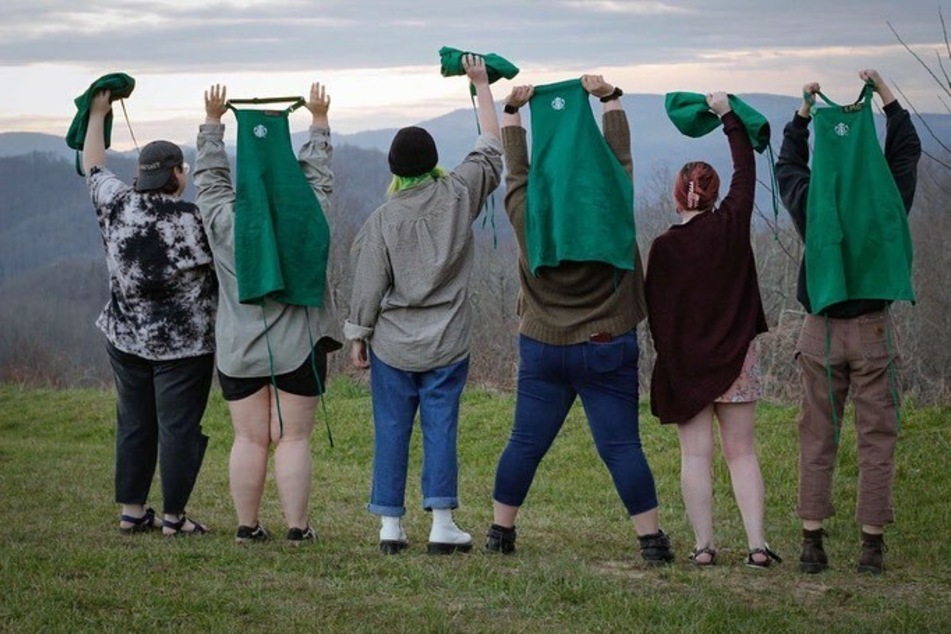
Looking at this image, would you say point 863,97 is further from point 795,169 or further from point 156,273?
point 156,273

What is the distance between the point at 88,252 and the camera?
3450 inches

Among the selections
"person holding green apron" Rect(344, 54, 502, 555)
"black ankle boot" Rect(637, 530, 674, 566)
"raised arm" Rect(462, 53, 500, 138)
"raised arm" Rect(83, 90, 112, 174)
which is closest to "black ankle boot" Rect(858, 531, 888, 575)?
"black ankle boot" Rect(637, 530, 674, 566)

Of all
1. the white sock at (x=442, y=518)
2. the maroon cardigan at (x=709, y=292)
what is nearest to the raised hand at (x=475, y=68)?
the maroon cardigan at (x=709, y=292)

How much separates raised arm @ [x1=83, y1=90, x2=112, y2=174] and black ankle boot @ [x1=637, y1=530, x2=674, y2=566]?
147 inches

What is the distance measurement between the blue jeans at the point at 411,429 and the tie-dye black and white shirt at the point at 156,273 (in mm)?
1172

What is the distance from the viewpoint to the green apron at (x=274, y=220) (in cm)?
742

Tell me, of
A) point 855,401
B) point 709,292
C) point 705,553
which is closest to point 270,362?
point 709,292

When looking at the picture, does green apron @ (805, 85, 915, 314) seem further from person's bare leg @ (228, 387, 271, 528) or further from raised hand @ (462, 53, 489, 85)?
person's bare leg @ (228, 387, 271, 528)

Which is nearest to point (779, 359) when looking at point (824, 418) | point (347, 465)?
point (347, 465)

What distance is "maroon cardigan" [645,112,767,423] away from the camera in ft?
22.8

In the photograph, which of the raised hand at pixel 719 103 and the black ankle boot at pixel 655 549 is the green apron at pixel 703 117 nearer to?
the raised hand at pixel 719 103

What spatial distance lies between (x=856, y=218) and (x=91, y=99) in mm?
4275

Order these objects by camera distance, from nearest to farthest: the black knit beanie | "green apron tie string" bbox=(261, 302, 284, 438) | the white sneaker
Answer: the black knit beanie < the white sneaker < "green apron tie string" bbox=(261, 302, 284, 438)

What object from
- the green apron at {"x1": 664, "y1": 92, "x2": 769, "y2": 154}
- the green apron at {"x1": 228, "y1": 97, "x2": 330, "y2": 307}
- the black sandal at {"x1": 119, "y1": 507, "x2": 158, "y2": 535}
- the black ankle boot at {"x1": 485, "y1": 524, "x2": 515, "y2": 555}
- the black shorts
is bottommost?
the black sandal at {"x1": 119, "y1": 507, "x2": 158, "y2": 535}
